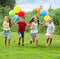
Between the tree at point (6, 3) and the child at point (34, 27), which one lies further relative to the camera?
the tree at point (6, 3)

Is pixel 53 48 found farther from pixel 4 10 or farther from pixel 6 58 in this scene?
pixel 4 10

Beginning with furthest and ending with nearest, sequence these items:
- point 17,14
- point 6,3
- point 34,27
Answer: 1. point 6,3
2. point 34,27
3. point 17,14

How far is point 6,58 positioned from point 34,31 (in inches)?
163

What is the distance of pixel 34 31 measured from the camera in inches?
600

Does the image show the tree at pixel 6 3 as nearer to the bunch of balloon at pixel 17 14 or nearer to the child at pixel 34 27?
the child at pixel 34 27

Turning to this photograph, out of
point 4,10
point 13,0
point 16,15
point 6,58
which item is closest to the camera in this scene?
point 6,58

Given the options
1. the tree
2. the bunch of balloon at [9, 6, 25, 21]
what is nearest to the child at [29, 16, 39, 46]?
the bunch of balloon at [9, 6, 25, 21]

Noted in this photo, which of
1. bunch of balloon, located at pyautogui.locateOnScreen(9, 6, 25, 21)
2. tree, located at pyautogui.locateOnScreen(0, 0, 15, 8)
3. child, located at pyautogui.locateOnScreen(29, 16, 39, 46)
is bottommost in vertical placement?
child, located at pyautogui.locateOnScreen(29, 16, 39, 46)

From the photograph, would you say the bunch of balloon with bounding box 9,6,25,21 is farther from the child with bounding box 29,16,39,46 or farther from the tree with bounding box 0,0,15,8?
the tree with bounding box 0,0,15,8

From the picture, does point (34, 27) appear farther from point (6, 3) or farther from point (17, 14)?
point (6, 3)

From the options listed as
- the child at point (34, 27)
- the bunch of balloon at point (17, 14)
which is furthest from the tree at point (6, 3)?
the bunch of balloon at point (17, 14)

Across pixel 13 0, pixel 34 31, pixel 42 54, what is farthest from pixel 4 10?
pixel 42 54

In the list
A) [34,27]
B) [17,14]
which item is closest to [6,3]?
[34,27]

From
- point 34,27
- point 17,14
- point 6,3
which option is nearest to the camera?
point 17,14
